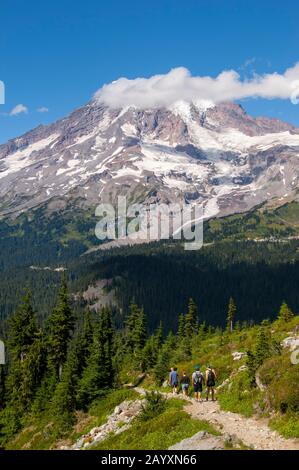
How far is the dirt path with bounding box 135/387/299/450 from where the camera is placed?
23.3 meters

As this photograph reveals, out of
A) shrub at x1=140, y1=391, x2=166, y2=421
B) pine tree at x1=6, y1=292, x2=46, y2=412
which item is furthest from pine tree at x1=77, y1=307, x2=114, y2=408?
pine tree at x1=6, y1=292, x2=46, y2=412

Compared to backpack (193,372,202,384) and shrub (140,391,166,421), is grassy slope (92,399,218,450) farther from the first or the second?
backpack (193,372,202,384)

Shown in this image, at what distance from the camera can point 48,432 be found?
48250 mm

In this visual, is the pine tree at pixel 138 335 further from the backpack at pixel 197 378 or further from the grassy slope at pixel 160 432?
the grassy slope at pixel 160 432

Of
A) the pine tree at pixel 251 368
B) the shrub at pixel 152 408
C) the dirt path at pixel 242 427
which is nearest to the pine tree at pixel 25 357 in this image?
the shrub at pixel 152 408

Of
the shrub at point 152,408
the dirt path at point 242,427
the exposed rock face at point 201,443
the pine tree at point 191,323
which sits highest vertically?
the exposed rock face at point 201,443

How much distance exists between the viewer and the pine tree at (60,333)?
6544cm

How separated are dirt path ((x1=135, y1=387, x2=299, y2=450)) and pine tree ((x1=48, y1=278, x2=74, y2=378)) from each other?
1356 inches

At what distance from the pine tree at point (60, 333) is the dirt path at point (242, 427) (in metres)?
34.4

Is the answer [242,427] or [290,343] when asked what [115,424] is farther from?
[290,343]

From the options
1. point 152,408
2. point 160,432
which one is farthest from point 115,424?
point 160,432
